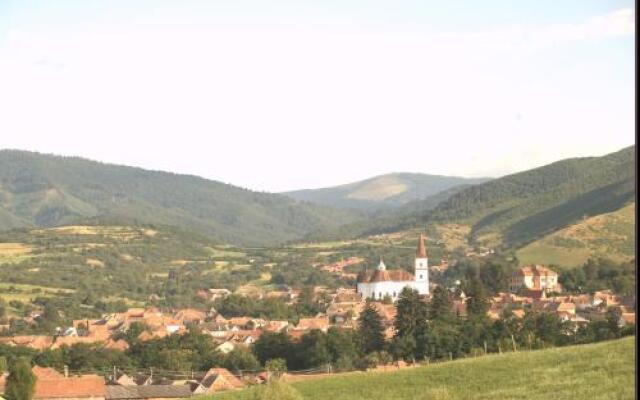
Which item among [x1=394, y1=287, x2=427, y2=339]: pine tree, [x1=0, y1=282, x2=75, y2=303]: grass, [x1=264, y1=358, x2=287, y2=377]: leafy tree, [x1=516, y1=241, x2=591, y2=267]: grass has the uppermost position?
[x1=516, y1=241, x2=591, y2=267]: grass

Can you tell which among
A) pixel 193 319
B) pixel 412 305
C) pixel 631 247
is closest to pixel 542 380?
pixel 412 305

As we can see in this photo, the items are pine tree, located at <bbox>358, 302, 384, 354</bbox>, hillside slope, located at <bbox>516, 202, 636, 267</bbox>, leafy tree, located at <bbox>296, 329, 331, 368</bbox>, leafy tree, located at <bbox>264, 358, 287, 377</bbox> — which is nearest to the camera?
leafy tree, located at <bbox>264, 358, 287, 377</bbox>

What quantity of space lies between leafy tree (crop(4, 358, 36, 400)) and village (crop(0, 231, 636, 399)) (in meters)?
2.18

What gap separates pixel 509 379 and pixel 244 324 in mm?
70209

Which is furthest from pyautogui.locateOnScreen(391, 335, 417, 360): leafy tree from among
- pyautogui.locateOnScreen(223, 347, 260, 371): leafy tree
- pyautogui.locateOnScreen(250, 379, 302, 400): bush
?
pyautogui.locateOnScreen(250, 379, 302, 400): bush

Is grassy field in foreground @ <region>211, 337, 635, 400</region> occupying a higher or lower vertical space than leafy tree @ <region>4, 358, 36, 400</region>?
higher

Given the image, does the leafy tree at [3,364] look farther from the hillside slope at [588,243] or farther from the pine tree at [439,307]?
the hillside slope at [588,243]

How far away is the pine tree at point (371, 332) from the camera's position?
2633 inches

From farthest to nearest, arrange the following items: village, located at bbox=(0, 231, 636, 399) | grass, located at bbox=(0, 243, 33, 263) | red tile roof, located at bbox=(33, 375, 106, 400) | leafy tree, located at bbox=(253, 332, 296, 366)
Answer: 1. grass, located at bbox=(0, 243, 33, 263)
2. leafy tree, located at bbox=(253, 332, 296, 366)
3. village, located at bbox=(0, 231, 636, 399)
4. red tile roof, located at bbox=(33, 375, 106, 400)

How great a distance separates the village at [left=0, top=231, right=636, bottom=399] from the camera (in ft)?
186

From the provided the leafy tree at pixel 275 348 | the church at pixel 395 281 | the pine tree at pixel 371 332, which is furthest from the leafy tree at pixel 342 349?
the church at pixel 395 281

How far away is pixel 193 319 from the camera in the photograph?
111062mm

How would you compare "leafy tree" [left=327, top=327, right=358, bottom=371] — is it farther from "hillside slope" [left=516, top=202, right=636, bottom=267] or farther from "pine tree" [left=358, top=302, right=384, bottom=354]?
"hillside slope" [left=516, top=202, right=636, bottom=267]

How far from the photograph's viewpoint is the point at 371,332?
68.8 metres
